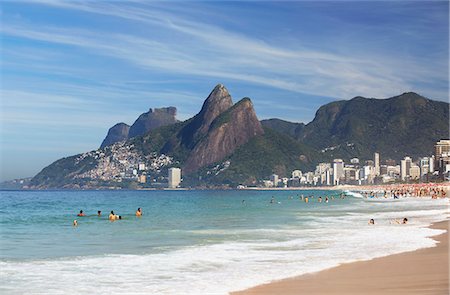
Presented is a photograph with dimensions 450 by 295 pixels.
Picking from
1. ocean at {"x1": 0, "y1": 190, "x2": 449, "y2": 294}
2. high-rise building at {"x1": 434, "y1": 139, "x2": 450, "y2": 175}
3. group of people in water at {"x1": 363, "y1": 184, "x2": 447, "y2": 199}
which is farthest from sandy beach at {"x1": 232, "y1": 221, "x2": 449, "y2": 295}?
high-rise building at {"x1": 434, "y1": 139, "x2": 450, "y2": 175}

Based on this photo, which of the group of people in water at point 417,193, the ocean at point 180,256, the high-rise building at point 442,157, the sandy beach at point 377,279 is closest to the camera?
the sandy beach at point 377,279

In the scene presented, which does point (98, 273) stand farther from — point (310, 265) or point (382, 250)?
point (382, 250)

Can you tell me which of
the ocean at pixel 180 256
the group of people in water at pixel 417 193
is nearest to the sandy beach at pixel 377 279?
the ocean at pixel 180 256

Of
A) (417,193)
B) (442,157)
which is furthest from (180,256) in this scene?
(442,157)

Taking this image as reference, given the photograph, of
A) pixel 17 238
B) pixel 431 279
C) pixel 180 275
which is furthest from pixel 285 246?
pixel 17 238

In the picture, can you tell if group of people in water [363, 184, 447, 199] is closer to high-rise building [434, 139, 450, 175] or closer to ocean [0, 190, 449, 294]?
ocean [0, 190, 449, 294]

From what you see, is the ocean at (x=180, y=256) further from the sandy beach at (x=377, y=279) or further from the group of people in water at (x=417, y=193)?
the group of people in water at (x=417, y=193)

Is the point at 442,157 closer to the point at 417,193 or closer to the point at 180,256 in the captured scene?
the point at 417,193

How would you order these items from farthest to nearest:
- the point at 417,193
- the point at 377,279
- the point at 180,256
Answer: the point at 417,193
the point at 180,256
the point at 377,279
